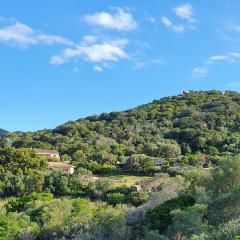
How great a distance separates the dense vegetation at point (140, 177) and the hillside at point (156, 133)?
0.70 feet

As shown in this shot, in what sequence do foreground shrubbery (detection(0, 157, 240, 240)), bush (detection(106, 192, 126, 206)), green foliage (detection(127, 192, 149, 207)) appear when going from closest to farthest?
foreground shrubbery (detection(0, 157, 240, 240))
green foliage (detection(127, 192, 149, 207))
bush (detection(106, 192, 126, 206))

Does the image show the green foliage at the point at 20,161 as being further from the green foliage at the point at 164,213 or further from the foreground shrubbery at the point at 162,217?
the green foliage at the point at 164,213

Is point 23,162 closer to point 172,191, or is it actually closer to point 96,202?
point 96,202

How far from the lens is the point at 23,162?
74.2m

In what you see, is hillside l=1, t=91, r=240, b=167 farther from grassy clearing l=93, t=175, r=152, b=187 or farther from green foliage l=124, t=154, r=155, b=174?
grassy clearing l=93, t=175, r=152, b=187

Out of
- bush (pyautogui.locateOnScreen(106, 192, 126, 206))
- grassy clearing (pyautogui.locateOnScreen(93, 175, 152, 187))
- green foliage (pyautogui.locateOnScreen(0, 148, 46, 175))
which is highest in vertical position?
green foliage (pyautogui.locateOnScreen(0, 148, 46, 175))

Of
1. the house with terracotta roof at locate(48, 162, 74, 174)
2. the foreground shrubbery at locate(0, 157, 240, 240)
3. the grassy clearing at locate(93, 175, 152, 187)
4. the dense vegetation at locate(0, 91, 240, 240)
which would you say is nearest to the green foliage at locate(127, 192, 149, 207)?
the dense vegetation at locate(0, 91, 240, 240)

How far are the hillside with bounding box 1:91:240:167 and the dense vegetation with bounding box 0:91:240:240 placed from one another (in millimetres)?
214

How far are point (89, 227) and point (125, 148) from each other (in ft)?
205

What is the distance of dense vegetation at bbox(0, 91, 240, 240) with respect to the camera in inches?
1218

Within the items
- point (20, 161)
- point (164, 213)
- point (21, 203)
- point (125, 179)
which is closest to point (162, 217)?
point (164, 213)

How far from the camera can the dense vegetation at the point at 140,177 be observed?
30938 mm

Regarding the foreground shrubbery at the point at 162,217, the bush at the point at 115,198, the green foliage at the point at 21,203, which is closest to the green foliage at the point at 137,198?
→ the bush at the point at 115,198

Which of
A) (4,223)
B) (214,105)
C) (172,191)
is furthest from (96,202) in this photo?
(214,105)
